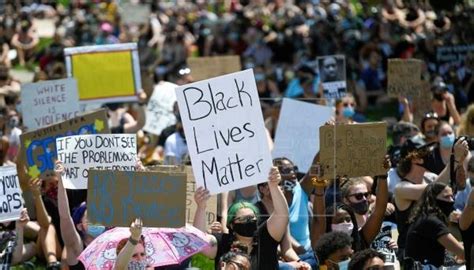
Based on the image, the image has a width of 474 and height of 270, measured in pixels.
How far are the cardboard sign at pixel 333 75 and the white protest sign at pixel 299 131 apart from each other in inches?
103

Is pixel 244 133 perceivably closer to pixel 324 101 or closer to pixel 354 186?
pixel 354 186

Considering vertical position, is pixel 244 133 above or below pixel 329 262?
above

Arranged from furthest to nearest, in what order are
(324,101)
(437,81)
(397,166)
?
(437,81) < (324,101) < (397,166)

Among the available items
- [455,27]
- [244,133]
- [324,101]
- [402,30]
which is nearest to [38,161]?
[244,133]

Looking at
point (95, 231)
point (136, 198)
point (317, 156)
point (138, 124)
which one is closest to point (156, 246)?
point (136, 198)

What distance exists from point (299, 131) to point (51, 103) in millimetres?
2495

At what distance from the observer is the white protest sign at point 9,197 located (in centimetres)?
992

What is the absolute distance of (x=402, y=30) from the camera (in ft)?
75.7

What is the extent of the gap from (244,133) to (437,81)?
5.98 m

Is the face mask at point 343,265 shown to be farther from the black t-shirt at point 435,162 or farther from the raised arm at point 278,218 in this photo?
the black t-shirt at point 435,162

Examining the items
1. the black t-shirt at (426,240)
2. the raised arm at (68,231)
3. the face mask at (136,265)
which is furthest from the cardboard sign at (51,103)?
the face mask at (136,265)

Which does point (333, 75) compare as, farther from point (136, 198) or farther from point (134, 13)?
point (134, 13)

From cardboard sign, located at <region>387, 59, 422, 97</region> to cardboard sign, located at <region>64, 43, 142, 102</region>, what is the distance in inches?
108

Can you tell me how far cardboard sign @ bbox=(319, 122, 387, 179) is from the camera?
10.6 metres
